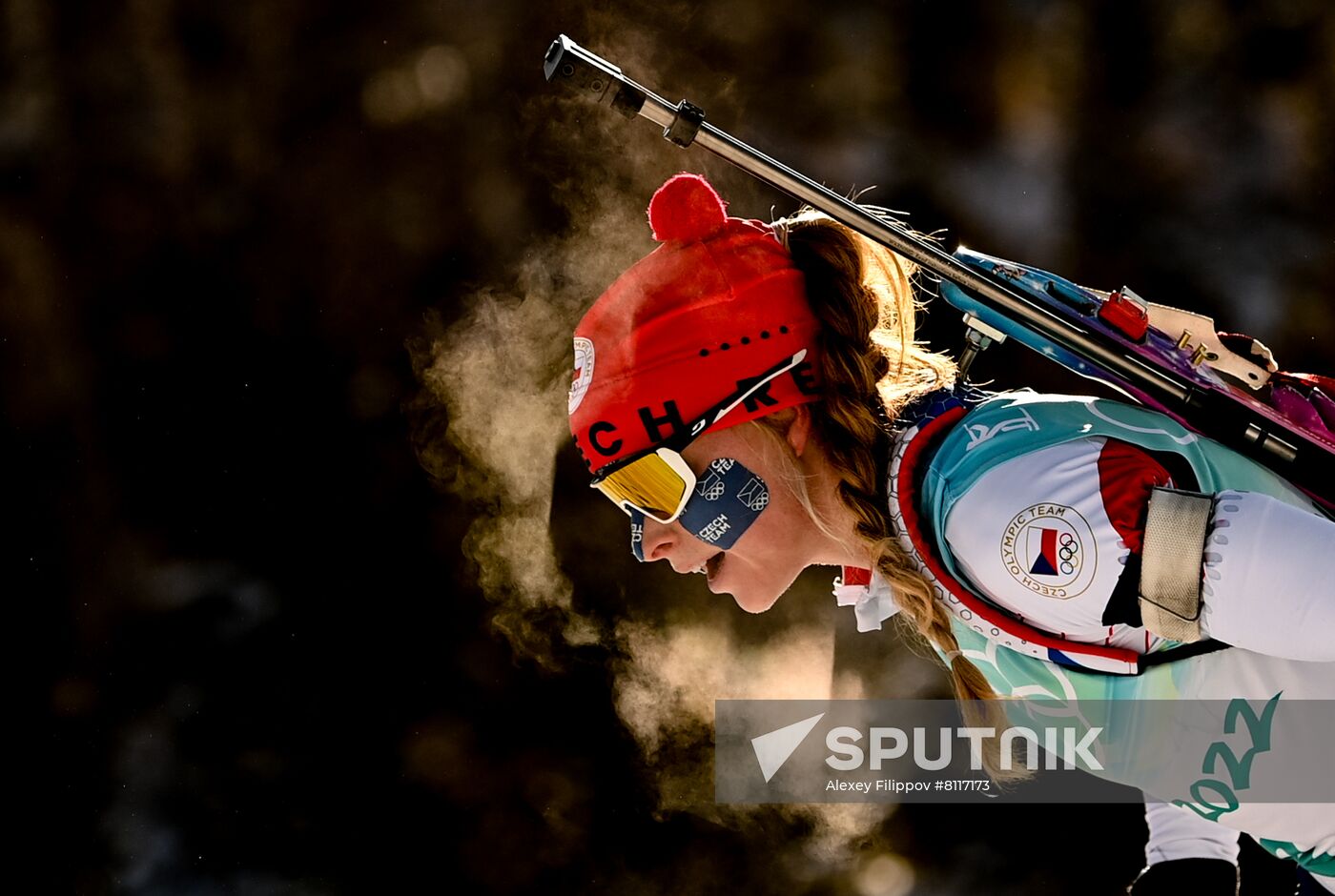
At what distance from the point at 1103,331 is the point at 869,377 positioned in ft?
0.87

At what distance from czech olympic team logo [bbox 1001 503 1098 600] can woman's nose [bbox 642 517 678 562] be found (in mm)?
493

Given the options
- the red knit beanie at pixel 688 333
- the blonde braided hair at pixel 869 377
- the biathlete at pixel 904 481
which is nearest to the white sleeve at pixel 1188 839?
the biathlete at pixel 904 481

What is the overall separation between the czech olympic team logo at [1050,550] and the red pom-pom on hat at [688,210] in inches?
21.5

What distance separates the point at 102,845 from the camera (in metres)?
2.05

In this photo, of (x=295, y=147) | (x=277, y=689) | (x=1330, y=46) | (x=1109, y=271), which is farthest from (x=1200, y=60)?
(x=277, y=689)

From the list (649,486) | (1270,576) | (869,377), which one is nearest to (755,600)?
(649,486)

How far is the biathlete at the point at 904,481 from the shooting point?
1.03 metres

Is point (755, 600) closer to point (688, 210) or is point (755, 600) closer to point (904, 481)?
point (904, 481)

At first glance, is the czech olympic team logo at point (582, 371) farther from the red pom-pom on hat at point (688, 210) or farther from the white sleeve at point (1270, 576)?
the white sleeve at point (1270, 576)

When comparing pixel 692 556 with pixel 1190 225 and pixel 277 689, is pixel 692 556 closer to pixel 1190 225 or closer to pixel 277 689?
pixel 277 689

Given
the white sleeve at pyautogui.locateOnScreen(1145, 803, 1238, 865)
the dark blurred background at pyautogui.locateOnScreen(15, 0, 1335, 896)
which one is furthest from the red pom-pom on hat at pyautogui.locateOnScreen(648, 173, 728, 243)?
the white sleeve at pyautogui.locateOnScreen(1145, 803, 1238, 865)

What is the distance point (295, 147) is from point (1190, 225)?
70.6 inches

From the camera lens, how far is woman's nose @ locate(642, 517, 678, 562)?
56.3 inches

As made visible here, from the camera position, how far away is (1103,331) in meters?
1.22
